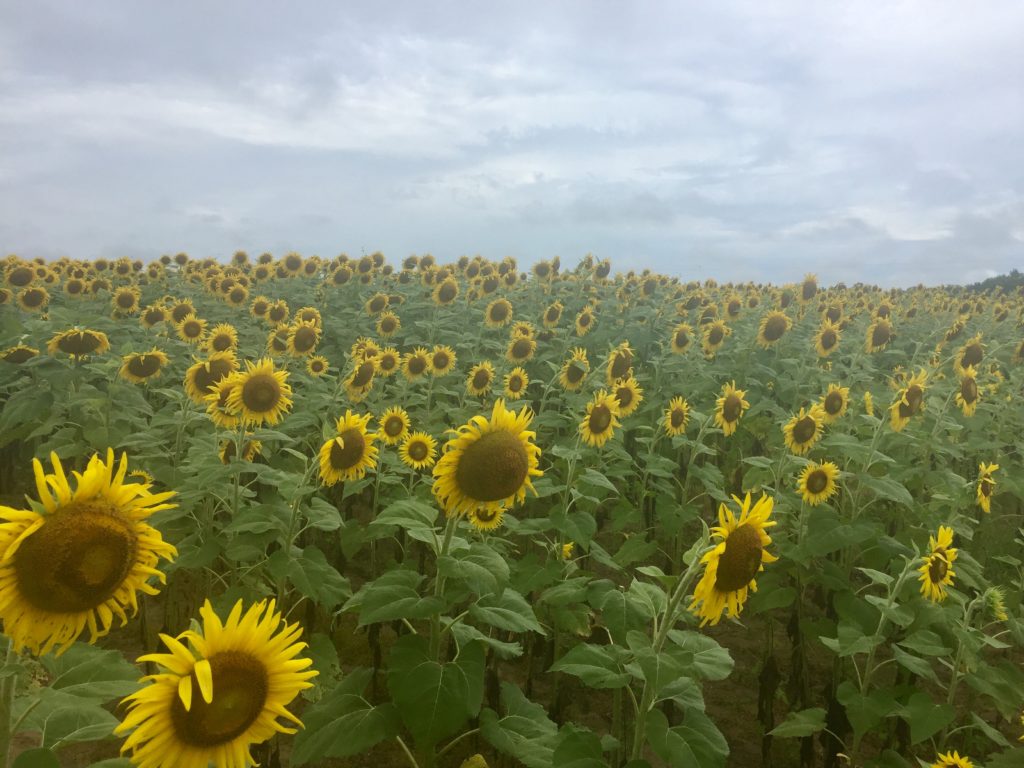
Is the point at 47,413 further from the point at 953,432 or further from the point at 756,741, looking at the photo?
the point at 953,432

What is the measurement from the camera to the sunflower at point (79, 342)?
7262 millimetres

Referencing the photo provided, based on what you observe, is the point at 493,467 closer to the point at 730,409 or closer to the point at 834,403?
the point at 730,409

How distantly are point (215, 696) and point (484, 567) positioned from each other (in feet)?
4.31

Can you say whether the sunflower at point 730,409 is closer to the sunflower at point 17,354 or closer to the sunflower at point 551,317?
the sunflower at point 551,317

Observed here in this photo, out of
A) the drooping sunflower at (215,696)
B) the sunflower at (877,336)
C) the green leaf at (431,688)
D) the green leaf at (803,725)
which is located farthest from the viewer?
the sunflower at (877,336)

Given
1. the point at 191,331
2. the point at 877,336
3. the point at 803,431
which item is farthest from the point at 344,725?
the point at 877,336

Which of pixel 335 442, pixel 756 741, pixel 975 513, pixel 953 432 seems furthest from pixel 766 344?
pixel 335 442

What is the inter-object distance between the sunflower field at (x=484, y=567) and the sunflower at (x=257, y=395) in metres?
0.02

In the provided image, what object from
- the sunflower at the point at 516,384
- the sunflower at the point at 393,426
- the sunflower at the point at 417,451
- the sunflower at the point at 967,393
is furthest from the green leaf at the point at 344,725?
the sunflower at the point at 967,393

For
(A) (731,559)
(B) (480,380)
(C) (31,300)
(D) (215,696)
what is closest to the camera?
(D) (215,696)

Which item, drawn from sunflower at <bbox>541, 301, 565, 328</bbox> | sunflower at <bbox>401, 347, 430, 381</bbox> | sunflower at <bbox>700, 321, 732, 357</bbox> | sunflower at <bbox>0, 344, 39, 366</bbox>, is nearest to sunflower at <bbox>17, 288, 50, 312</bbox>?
sunflower at <bbox>0, 344, 39, 366</bbox>

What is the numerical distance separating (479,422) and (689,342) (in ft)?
24.9

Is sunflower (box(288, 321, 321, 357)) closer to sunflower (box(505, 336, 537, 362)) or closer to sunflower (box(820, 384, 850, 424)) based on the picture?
sunflower (box(505, 336, 537, 362))

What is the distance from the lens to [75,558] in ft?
7.34
